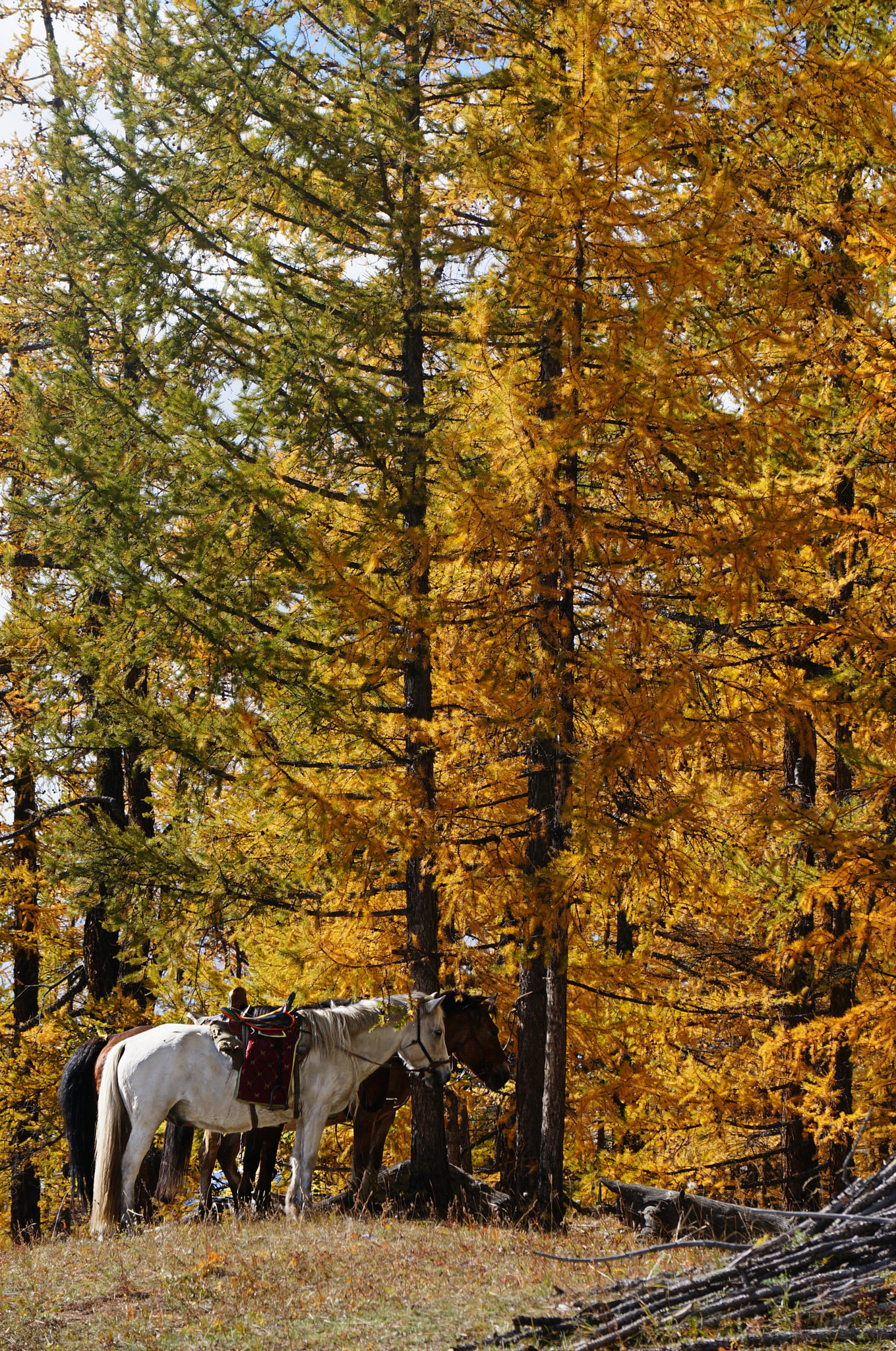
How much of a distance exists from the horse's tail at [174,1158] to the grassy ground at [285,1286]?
62.3 inches

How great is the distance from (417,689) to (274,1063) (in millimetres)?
3670

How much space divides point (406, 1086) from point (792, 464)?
7304 mm

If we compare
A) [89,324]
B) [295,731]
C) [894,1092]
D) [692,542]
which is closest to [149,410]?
[89,324]

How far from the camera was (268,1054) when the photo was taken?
9.82 metres

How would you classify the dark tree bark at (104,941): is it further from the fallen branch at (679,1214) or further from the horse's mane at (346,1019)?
the fallen branch at (679,1214)

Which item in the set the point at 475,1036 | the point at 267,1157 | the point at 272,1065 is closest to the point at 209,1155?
the point at 267,1157

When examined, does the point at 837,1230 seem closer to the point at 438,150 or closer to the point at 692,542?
the point at 692,542

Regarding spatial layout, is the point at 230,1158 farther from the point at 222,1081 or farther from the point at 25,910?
the point at 25,910

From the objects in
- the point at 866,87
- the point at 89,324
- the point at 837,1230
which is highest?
the point at 866,87

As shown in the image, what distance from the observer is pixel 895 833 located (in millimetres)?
10383

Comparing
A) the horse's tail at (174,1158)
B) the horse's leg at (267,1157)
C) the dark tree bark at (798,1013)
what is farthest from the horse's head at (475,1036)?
the dark tree bark at (798,1013)

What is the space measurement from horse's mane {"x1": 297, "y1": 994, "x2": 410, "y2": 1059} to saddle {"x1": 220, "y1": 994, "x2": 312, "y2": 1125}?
0.16 meters

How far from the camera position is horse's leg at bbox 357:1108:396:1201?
34.7 feet

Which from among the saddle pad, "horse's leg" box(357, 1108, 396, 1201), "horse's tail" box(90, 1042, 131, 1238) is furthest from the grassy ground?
"horse's leg" box(357, 1108, 396, 1201)
